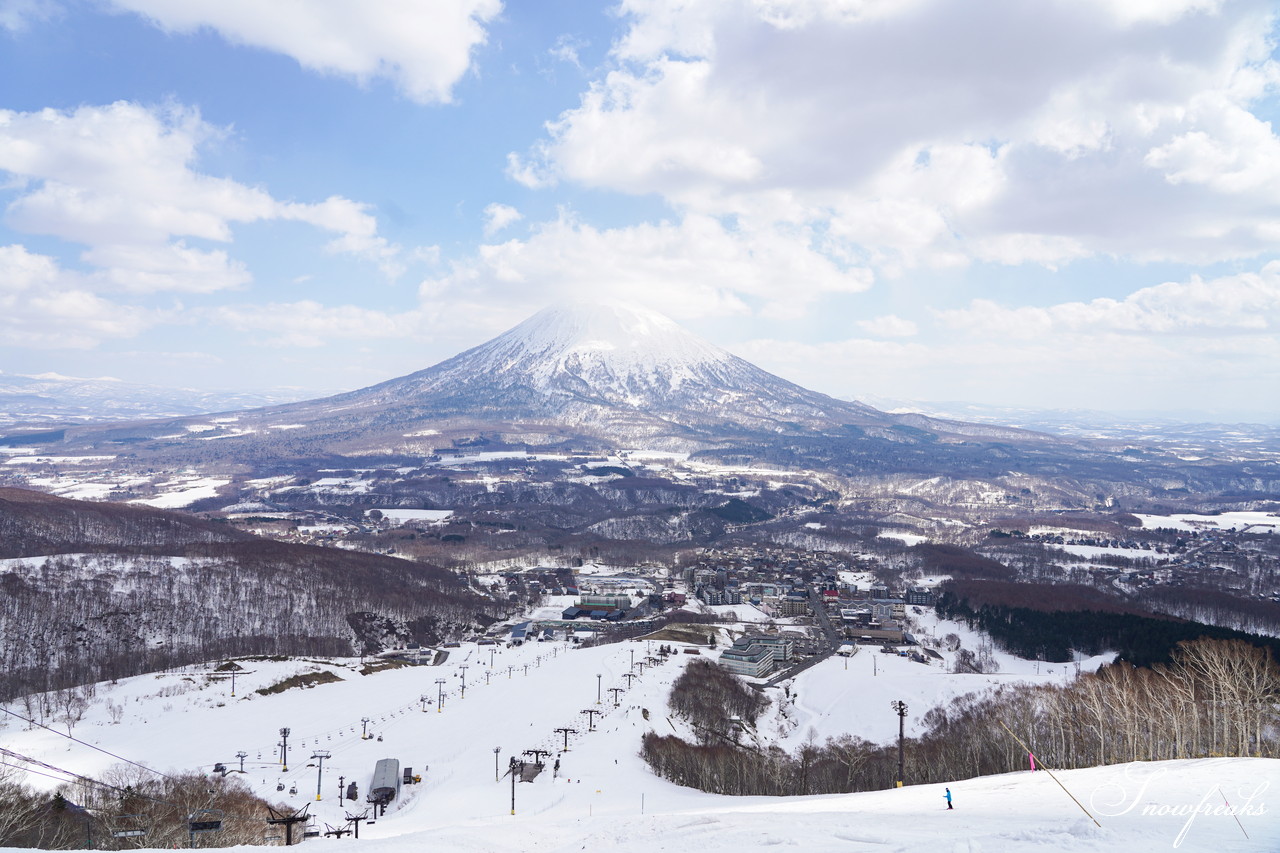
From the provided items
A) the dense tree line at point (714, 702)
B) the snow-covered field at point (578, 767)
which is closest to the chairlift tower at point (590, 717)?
the snow-covered field at point (578, 767)

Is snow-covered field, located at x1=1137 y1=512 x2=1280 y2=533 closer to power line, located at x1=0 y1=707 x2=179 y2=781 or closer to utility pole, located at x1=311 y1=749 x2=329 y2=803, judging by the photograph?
utility pole, located at x1=311 y1=749 x2=329 y2=803

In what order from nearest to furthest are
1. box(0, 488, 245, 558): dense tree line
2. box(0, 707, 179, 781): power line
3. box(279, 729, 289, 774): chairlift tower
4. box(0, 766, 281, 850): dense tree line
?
box(0, 766, 281, 850): dense tree line
box(0, 707, 179, 781): power line
box(279, 729, 289, 774): chairlift tower
box(0, 488, 245, 558): dense tree line

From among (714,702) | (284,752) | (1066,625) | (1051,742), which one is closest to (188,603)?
(284,752)

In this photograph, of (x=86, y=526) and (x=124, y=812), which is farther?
(x=86, y=526)

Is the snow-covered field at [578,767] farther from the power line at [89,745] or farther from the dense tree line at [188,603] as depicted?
the dense tree line at [188,603]

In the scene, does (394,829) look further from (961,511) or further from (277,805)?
(961,511)

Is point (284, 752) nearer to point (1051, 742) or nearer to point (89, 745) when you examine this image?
point (89, 745)

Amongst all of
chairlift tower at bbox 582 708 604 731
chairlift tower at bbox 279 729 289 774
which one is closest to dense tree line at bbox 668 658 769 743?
chairlift tower at bbox 582 708 604 731
